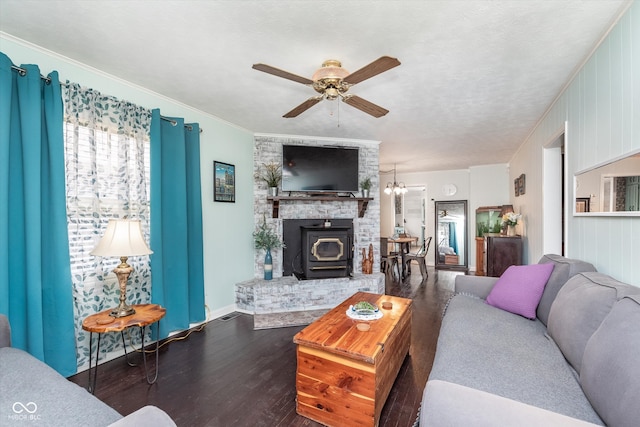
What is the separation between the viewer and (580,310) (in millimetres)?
1509

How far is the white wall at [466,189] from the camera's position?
6.63 meters

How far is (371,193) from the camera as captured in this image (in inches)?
183

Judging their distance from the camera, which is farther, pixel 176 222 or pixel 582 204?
pixel 176 222

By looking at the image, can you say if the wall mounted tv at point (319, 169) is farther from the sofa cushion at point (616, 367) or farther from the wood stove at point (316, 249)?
the sofa cushion at point (616, 367)

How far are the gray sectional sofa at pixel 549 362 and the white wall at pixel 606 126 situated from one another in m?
0.22

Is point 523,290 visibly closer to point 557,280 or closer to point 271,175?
point 557,280

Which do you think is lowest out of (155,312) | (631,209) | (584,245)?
(155,312)

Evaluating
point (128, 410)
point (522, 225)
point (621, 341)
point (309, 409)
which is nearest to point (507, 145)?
point (522, 225)

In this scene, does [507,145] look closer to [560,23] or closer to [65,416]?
[560,23]

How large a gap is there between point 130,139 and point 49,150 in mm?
639

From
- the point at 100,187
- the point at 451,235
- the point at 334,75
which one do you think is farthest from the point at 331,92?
the point at 451,235

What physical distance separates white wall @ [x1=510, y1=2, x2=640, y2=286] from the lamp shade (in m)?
3.13

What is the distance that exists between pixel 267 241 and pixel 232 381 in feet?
6.98

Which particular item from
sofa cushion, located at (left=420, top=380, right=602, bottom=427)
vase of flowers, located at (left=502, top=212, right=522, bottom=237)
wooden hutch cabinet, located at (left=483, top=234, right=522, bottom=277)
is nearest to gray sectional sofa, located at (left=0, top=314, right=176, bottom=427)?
sofa cushion, located at (left=420, top=380, right=602, bottom=427)
